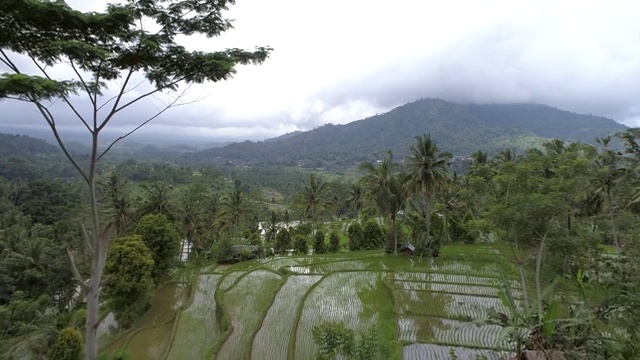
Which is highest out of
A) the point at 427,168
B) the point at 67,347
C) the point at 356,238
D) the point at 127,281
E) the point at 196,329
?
the point at 427,168

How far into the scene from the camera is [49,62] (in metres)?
5.69

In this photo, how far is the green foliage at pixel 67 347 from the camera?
12.5 meters

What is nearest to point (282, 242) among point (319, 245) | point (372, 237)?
point (319, 245)

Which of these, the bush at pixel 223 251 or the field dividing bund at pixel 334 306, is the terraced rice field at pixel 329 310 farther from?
the bush at pixel 223 251

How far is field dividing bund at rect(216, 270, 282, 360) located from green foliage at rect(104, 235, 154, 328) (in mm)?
4106

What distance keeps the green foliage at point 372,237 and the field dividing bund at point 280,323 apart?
10.9 meters

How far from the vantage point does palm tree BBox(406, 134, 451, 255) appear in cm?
2489

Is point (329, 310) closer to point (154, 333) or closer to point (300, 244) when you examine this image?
point (154, 333)

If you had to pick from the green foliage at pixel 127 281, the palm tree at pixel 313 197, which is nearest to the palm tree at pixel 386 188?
the palm tree at pixel 313 197

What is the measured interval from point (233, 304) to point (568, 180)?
15.7 metres

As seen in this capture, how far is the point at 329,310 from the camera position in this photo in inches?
650

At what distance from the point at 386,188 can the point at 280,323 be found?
14968mm

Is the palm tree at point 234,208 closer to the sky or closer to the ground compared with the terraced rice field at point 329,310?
Result: closer to the sky

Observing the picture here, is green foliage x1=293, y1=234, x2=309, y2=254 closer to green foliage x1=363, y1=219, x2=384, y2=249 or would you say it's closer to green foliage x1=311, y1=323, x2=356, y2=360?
green foliage x1=363, y1=219, x2=384, y2=249
